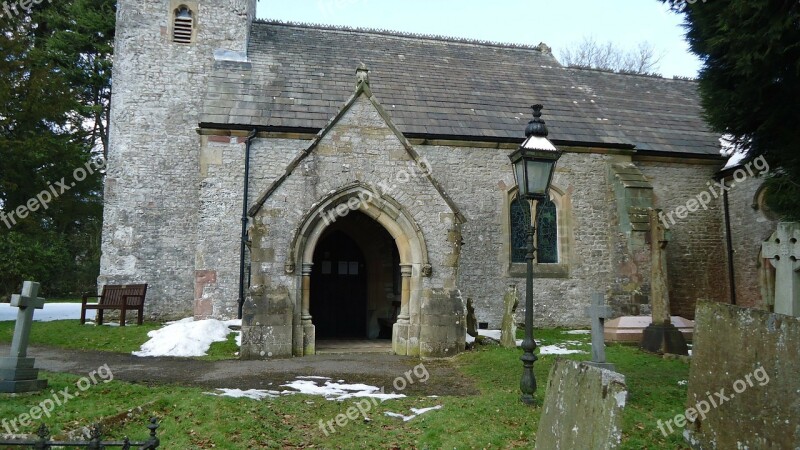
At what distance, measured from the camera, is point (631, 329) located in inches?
518

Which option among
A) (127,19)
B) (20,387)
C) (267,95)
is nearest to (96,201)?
(127,19)

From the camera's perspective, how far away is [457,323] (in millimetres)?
10586

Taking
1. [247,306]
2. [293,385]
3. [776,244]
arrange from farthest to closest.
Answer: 1. [247,306]
2. [293,385]
3. [776,244]

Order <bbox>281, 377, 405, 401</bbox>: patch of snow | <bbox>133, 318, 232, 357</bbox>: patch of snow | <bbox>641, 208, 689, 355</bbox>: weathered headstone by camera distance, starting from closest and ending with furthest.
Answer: <bbox>281, 377, 405, 401</bbox>: patch of snow, <bbox>133, 318, 232, 357</bbox>: patch of snow, <bbox>641, 208, 689, 355</bbox>: weathered headstone

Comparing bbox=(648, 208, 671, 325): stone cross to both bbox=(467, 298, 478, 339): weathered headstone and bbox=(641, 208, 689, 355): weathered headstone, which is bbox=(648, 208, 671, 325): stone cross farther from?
bbox=(467, 298, 478, 339): weathered headstone

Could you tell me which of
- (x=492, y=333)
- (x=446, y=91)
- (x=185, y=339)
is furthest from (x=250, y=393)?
(x=446, y=91)

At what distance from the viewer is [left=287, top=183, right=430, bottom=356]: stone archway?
10.5m

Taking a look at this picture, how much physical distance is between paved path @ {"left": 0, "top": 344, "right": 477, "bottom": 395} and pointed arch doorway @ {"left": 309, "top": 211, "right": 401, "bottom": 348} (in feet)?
12.9

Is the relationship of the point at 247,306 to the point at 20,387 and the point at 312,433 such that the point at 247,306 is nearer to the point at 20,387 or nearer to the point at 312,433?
the point at 20,387

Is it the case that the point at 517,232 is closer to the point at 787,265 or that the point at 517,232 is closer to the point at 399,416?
the point at 399,416

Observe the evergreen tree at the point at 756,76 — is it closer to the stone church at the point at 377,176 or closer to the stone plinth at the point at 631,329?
the stone church at the point at 377,176

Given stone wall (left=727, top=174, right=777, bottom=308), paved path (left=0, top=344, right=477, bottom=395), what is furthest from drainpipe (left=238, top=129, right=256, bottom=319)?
stone wall (left=727, top=174, right=777, bottom=308)

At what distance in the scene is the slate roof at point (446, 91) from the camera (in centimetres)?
1501

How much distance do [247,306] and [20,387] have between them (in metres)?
3.83
